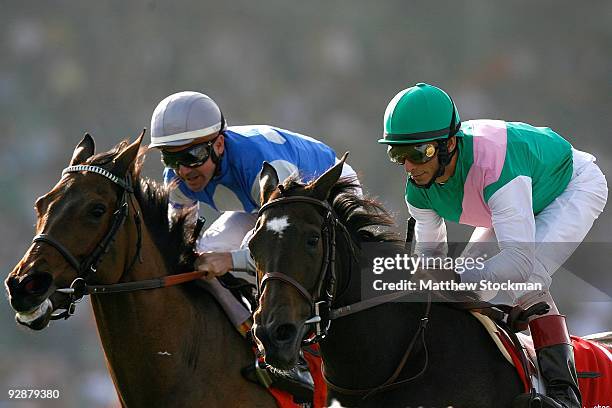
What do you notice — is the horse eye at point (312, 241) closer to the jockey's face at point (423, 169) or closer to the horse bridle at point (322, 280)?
the horse bridle at point (322, 280)

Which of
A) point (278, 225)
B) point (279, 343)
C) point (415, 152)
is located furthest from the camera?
point (415, 152)

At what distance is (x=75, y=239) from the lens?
3.20 meters

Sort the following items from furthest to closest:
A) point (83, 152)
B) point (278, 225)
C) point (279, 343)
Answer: point (83, 152) < point (278, 225) < point (279, 343)

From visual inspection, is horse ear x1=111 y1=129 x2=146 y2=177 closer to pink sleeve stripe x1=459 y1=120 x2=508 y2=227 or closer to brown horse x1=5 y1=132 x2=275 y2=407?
brown horse x1=5 y1=132 x2=275 y2=407

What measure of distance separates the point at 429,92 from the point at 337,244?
0.65 meters

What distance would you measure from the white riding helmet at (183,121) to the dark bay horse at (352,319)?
89cm

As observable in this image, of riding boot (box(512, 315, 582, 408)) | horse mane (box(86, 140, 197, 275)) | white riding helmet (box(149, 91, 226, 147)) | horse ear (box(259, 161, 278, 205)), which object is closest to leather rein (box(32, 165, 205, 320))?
horse mane (box(86, 140, 197, 275))

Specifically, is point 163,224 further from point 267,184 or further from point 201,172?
point 267,184

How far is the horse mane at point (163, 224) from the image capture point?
140 inches

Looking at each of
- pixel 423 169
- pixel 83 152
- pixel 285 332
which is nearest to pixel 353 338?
pixel 285 332

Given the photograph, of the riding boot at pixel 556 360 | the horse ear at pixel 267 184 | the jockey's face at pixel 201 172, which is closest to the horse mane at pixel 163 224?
the jockey's face at pixel 201 172

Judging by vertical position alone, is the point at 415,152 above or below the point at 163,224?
above

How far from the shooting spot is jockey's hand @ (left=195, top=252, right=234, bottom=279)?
3.54m

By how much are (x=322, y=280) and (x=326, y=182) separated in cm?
31
